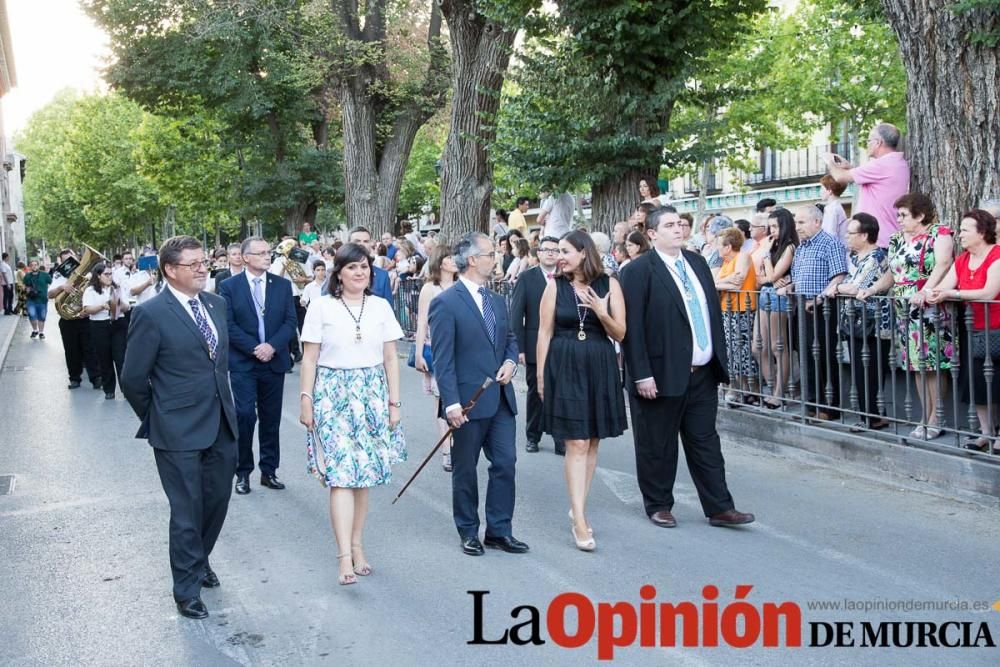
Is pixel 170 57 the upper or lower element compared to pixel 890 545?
upper

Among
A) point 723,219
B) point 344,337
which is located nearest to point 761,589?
point 344,337

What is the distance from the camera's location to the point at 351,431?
245 inches

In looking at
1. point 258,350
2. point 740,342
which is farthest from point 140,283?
point 740,342

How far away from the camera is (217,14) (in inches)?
1062

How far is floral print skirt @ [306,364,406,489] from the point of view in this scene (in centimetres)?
615

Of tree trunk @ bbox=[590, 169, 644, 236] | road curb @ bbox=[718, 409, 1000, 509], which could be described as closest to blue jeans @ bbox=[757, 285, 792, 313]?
road curb @ bbox=[718, 409, 1000, 509]

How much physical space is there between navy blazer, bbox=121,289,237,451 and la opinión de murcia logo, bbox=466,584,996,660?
1.69 meters

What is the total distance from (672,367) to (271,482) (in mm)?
3386

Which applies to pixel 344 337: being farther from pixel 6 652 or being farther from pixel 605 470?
pixel 605 470

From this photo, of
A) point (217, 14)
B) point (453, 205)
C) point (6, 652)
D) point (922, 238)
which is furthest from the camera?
point (217, 14)

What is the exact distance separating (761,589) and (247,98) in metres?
28.1

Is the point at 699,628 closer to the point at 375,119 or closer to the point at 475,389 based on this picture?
the point at 475,389

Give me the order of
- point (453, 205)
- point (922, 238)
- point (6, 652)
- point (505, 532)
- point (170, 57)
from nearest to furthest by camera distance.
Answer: point (6, 652) → point (505, 532) → point (922, 238) → point (453, 205) → point (170, 57)

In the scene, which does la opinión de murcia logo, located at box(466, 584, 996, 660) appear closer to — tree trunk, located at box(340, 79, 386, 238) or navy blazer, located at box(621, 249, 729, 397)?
navy blazer, located at box(621, 249, 729, 397)
